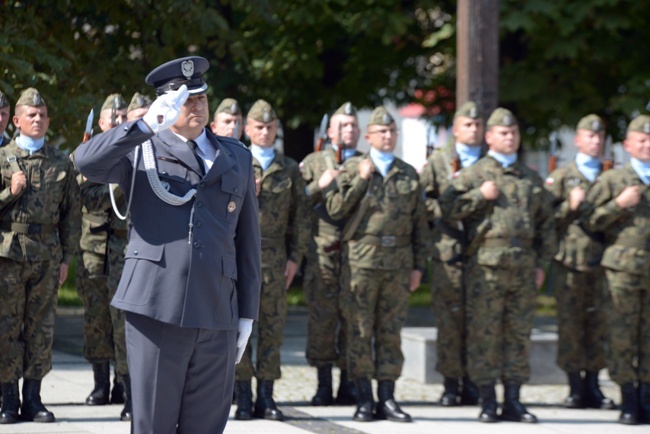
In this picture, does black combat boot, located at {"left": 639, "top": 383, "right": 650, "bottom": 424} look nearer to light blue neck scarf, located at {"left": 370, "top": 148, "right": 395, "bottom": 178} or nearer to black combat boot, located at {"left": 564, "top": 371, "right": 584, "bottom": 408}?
black combat boot, located at {"left": 564, "top": 371, "right": 584, "bottom": 408}

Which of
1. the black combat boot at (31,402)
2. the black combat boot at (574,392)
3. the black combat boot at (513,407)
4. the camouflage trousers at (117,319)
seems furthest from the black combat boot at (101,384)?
the black combat boot at (574,392)

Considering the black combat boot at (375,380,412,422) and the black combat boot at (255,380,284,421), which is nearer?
the black combat boot at (255,380,284,421)

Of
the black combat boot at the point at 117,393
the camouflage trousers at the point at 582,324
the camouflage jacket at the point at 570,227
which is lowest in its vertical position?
the black combat boot at the point at 117,393

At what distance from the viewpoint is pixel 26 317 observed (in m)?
7.84

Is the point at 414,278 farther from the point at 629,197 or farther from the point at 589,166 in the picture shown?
the point at 589,166

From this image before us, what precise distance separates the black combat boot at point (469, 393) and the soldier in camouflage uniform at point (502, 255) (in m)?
0.61

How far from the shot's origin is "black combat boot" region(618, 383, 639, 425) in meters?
8.82

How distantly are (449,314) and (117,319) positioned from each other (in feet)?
8.42

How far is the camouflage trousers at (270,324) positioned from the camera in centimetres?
842

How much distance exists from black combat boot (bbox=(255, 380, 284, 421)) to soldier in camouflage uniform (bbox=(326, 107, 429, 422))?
1.90 ft

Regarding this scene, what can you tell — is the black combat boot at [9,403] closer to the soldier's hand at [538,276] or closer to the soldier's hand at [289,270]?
the soldier's hand at [289,270]

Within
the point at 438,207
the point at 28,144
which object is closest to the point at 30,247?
the point at 28,144

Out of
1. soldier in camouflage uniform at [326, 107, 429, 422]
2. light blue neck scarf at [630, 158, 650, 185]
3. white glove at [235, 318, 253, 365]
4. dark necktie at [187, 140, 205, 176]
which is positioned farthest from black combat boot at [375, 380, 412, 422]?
dark necktie at [187, 140, 205, 176]

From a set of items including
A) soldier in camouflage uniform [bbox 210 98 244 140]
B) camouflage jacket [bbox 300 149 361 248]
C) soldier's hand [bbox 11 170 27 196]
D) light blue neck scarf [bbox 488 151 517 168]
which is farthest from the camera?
camouflage jacket [bbox 300 149 361 248]
